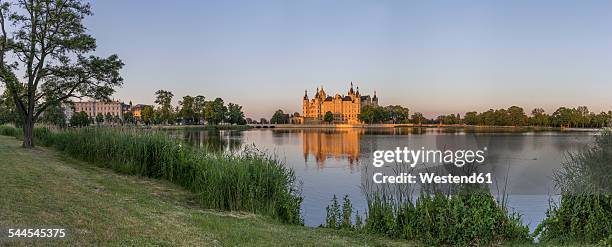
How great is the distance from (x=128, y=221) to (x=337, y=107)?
183m

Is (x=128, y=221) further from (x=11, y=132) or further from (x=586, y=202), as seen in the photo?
(x=11, y=132)

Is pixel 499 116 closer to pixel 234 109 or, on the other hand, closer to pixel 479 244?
pixel 234 109

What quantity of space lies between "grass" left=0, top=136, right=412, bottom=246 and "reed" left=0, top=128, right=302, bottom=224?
2.52ft

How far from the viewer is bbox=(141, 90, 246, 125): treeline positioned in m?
106

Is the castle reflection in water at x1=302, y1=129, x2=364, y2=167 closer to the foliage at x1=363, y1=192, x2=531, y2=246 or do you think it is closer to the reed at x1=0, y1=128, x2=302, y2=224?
the reed at x1=0, y1=128, x2=302, y2=224

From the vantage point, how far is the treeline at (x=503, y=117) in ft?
383

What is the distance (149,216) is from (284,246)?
269 cm

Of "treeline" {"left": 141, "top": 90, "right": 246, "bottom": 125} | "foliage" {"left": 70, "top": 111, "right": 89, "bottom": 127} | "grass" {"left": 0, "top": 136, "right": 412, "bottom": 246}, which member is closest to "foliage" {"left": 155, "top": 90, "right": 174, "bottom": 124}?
"treeline" {"left": 141, "top": 90, "right": 246, "bottom": 125}

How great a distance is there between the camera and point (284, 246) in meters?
6.49

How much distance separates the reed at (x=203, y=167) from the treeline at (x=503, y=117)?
92597mm

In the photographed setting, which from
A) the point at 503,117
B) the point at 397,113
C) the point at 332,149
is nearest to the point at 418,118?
the point at 397,113

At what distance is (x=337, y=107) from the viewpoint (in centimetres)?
18850

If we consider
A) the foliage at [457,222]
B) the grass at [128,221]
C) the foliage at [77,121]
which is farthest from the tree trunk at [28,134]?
the foliage at [457,222]

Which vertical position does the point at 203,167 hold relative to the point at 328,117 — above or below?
below
